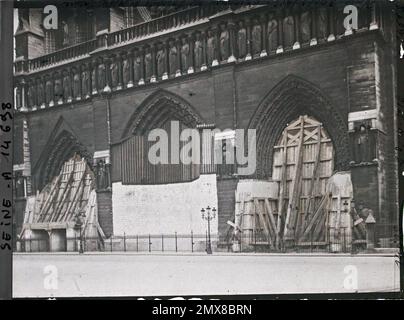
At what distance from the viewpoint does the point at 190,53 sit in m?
5.27

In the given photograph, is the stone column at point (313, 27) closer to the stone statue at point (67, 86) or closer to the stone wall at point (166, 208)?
the stone wall at point (166, 208)

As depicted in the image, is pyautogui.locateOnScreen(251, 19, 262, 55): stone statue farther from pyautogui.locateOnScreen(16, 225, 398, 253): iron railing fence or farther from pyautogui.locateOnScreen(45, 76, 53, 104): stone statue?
pyautogui.locateOnScreen(45, 76, 53, 104): stone statue

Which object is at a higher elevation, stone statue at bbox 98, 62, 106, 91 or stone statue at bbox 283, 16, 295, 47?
stone statue at bbox 283, 16, 295, 47

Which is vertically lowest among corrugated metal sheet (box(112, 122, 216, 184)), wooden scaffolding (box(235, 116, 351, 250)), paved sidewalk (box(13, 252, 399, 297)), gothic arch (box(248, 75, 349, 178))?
paved sidewalk (box(13, 252, 399, 297))

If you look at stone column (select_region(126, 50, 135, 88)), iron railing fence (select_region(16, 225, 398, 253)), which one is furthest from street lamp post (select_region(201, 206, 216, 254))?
stone column (select_region(126, 50, 135, 88))

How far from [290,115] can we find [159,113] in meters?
1.24

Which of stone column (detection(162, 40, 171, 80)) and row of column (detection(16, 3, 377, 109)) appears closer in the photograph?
row of column (detection(16, 3, 377, 109))

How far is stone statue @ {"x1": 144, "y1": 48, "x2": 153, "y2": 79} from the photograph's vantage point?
536cm

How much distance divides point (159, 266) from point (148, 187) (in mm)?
730

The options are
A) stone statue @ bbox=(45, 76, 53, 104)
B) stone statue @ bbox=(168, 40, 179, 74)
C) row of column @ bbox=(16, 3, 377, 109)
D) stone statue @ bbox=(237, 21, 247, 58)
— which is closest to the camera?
row of column @ bbox=(16, 3, 377, 109)

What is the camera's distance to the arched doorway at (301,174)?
5047 mm

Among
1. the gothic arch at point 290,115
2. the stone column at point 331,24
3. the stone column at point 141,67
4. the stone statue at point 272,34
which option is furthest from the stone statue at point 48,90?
the stone column at point 331,24

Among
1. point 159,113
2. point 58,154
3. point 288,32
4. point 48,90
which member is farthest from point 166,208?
point 288,32

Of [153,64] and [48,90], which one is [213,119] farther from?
[48,90]
